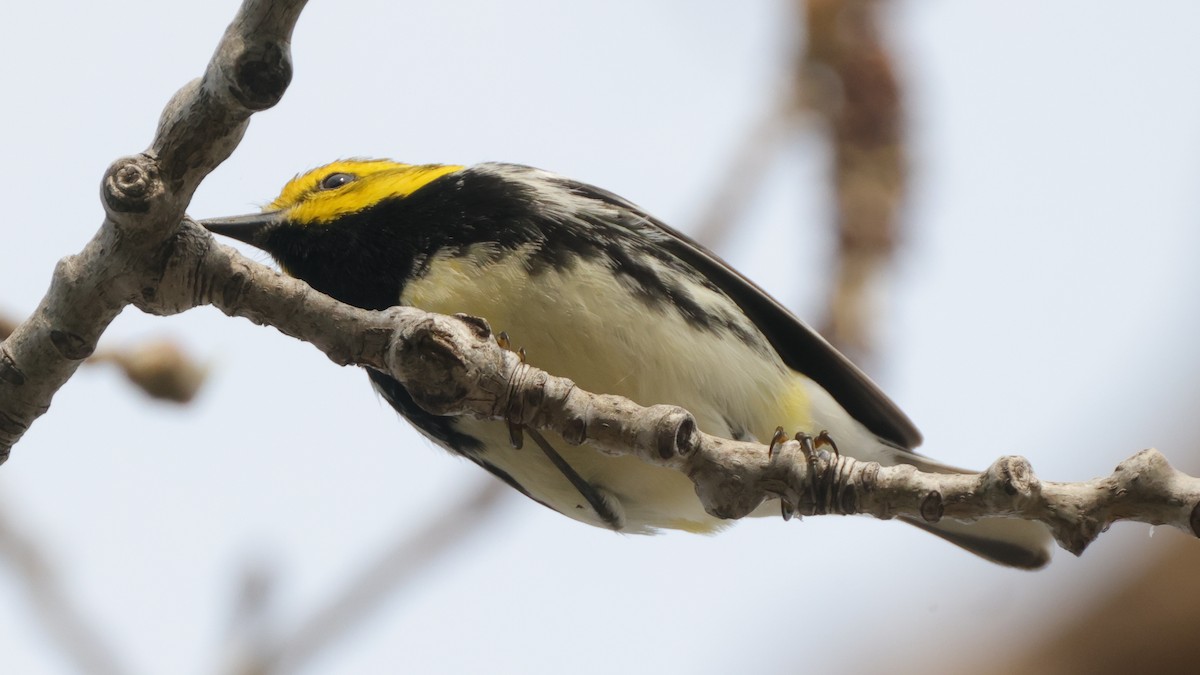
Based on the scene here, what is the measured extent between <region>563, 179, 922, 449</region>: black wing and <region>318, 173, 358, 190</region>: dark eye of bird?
591 mm

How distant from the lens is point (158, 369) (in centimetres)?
227

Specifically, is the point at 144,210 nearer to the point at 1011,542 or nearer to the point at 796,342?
the point at 796,342

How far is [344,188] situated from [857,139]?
1.33 meters

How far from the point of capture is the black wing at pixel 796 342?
333 centimetres

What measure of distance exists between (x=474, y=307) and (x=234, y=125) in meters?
0.86

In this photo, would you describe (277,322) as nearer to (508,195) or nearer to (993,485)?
(508,195)

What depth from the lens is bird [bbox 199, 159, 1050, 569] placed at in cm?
283

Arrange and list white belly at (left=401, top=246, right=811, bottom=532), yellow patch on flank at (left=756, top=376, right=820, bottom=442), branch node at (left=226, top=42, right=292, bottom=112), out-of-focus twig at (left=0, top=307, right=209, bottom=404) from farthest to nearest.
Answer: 1. yellow patch on flank at (left=756, top=376, right=820, bottom=442)
2. white belly at (left=401, top=246, right=811, bottom=532)
3. out-of-focus twig at (left=0, top=307, right=209, bottom=404)
4. branch node at (left=226, top=42, right=292, bottom=112)

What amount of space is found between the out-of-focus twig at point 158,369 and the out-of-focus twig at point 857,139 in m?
1.52

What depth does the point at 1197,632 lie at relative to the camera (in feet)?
3.60

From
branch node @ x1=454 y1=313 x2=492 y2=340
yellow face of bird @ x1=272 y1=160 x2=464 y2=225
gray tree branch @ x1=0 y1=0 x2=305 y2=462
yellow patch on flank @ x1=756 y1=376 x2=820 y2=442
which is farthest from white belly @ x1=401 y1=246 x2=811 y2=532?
gray tree branch @ x1=0 y1=0 x2=305 y2=462

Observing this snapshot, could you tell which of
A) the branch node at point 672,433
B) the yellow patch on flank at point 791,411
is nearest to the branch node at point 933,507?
the branch node at point 672,433

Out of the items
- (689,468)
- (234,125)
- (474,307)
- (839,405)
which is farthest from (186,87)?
(839,405)

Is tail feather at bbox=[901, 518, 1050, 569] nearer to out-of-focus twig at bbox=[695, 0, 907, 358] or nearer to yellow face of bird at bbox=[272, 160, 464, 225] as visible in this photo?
out-of-focus twig at bbox=[695, 0, 907, 358]
